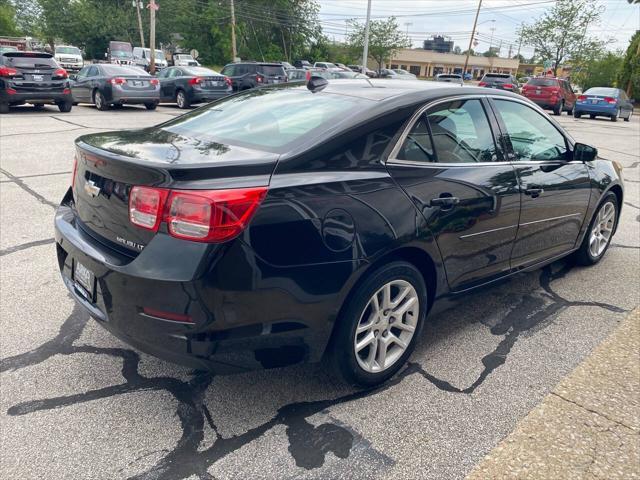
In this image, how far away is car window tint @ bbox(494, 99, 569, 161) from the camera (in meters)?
3.65

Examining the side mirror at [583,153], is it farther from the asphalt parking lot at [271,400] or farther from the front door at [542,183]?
the asphalt parking lot at [271,400]

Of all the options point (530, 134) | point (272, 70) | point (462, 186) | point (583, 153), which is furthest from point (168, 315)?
point (272, 70)

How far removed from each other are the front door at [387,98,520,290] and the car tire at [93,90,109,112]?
14.8 meters

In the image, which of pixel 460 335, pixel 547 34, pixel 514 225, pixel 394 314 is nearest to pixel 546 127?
pixel 514 225

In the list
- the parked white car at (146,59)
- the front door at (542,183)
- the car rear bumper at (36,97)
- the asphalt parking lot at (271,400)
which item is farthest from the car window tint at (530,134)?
the parked white car at (146,59)

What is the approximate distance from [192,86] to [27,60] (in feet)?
16.5

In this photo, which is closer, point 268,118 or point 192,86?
point 268,118

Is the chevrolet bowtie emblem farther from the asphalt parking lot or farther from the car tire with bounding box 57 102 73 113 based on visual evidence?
the car tire with bounding box 57 102 73 113

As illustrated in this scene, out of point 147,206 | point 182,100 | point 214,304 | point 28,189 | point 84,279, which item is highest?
point 147,206

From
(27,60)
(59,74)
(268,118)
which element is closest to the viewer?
(268,118)

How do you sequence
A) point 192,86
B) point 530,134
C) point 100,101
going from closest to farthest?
1. point 530,134
2. point 100,101
3. point 192,86

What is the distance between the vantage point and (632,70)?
1446 inches

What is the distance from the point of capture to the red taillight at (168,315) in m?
A: 2.20

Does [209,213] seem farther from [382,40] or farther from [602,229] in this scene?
[382,40]
